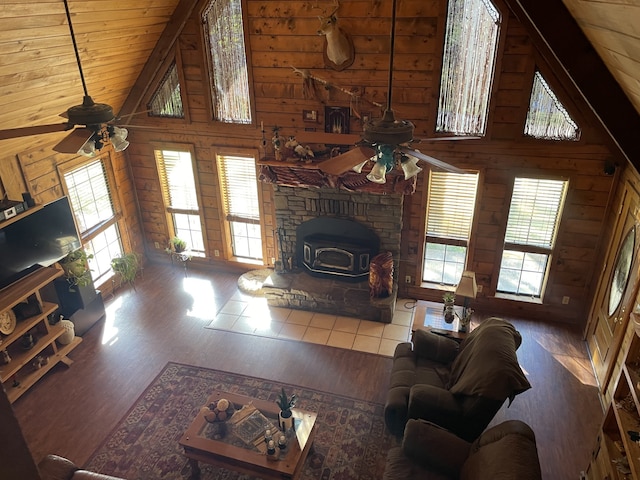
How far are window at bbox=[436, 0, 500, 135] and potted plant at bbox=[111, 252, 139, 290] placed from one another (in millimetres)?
4505

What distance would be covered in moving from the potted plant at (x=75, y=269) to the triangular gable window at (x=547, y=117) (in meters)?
5.42

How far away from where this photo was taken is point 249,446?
379 cm

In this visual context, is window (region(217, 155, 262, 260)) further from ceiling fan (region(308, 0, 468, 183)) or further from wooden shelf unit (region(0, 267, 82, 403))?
ceiling fan (region(308, 0, 468, 183))

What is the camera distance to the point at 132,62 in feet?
18.9

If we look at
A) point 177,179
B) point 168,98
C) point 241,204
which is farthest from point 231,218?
point 168,98

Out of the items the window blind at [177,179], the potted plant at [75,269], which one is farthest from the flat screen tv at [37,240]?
the window blind at [177,179]

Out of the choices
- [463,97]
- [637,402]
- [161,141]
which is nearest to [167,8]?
[161,141]

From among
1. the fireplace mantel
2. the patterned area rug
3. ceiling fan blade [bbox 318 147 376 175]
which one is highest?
ceiling fan blade [bbox 318 147 376 175]

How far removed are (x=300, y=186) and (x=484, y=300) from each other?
9.28ft

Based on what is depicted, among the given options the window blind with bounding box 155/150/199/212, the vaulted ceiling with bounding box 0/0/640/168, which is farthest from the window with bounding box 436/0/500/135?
the window blind with bounding box 155/150/199/212

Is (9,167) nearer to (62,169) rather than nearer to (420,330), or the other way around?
(62,169)

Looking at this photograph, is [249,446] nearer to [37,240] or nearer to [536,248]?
[37,240]

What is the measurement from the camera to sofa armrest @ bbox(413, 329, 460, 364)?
4.64 meters

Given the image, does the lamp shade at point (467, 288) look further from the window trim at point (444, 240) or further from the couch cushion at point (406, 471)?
the couch cushion at point (406, 471)
